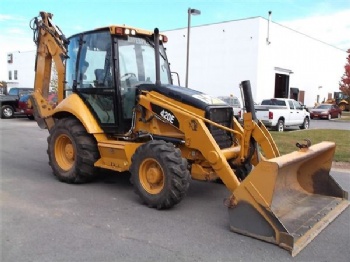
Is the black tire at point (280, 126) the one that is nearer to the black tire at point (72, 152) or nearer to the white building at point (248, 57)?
the white building at point (248, 57)

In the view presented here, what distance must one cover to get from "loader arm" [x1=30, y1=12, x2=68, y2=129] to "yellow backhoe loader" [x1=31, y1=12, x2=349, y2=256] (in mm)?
132

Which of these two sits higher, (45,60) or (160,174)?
(45,60)

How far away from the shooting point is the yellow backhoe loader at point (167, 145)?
4586 mm

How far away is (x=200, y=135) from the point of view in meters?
5.46

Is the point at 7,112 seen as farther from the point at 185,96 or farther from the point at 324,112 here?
the point at 324,112

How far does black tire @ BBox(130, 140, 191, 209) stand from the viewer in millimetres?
5219

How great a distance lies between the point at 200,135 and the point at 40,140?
8873 millimetres

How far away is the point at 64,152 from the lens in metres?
7.27

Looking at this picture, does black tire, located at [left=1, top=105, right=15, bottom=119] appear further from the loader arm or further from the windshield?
the windshield

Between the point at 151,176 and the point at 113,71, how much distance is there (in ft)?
6.45

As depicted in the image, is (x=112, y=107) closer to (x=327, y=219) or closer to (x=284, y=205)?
(x=284, y=205)

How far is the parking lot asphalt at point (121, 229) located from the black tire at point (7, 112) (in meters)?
17.0

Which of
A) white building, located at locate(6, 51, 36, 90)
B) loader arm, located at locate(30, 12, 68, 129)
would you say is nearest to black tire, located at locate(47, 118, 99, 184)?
loader arm, located at locate(30, 12, 68, 129)

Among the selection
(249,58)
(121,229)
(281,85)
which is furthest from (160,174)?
(281,85)
